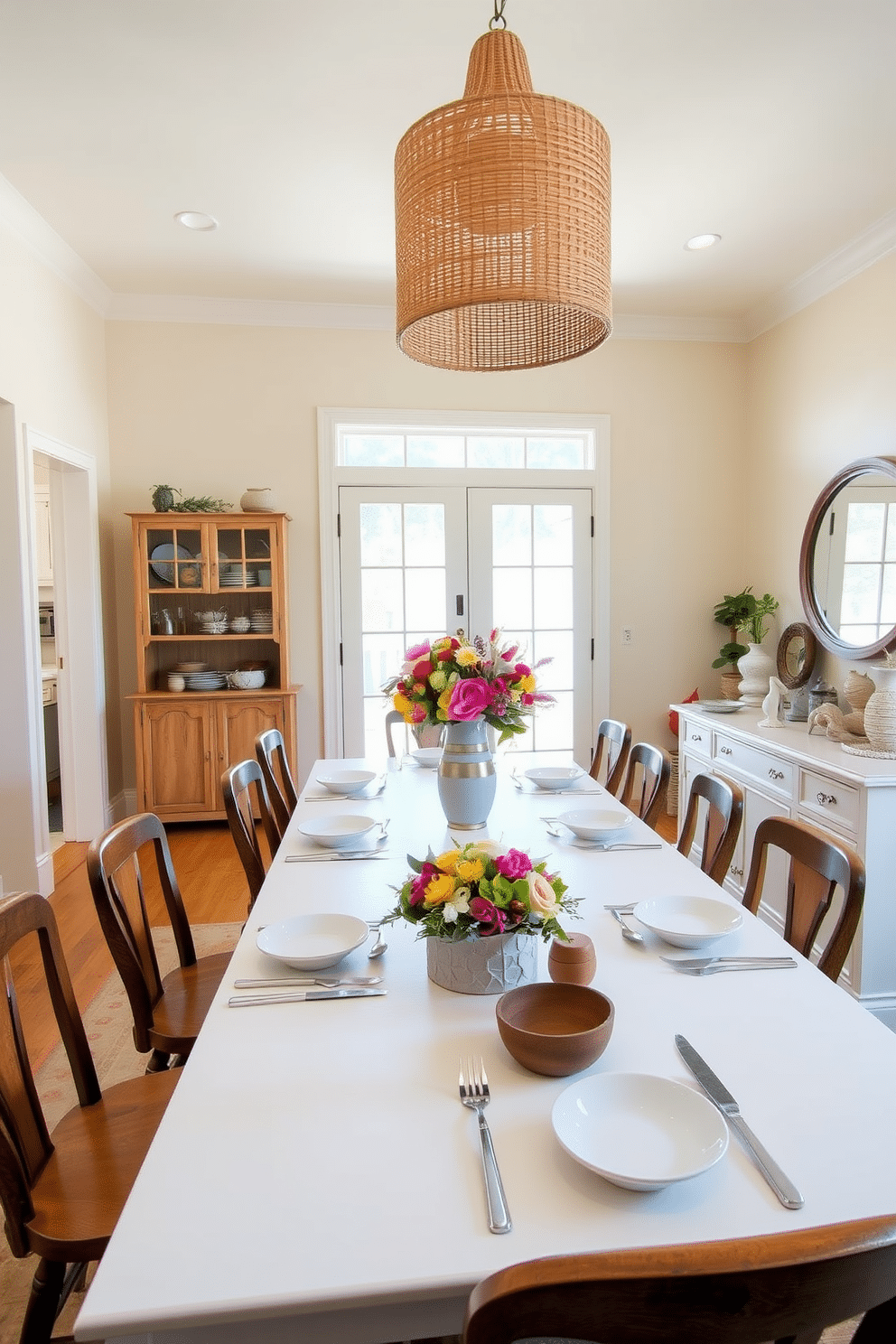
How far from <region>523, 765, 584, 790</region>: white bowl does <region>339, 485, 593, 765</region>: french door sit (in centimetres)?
202

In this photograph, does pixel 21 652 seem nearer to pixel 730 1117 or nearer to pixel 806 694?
pixel 730 1117

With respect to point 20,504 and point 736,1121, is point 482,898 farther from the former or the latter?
point 20,504

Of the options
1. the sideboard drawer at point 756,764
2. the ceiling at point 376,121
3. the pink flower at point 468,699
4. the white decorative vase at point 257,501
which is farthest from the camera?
the white decorative vase at point 257,501

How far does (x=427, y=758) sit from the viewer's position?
10.0ft

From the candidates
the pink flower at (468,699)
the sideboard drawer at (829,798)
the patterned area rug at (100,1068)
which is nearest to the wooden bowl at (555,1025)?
the patterned area rug at (100,1068)

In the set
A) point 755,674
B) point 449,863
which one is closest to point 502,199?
point 449,863

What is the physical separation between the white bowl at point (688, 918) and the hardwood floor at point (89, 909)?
1.95m

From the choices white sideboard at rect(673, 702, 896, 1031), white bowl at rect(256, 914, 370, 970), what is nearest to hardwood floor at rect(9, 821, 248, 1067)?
white bowl at rect(256, 914, 370, 970)

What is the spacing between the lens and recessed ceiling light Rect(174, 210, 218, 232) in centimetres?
353

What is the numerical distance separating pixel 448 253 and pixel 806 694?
299 centimetres

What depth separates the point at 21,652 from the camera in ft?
11.3

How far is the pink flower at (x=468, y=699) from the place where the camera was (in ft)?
6.32

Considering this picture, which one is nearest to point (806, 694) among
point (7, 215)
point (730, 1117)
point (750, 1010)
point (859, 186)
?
point (859, 186)

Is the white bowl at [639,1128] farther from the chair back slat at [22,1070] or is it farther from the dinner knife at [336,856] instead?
the dinner knife at [336,856]
